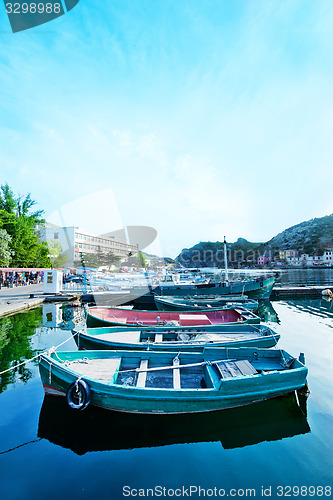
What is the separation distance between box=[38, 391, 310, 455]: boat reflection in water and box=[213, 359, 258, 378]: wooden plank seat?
3.71ft

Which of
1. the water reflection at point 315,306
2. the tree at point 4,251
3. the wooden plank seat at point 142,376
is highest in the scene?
the tree at point 4,251

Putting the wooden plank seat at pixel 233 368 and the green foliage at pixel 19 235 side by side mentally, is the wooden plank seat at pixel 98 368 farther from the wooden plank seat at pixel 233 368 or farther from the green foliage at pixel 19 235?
the green foliage at pixel 19 235

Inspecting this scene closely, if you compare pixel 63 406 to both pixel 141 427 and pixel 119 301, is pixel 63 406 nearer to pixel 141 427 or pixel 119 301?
pixel 141 427

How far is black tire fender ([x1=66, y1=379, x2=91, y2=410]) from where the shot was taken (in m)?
6.16

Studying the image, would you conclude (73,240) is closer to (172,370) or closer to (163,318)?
(163,318)

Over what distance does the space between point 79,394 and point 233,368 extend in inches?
178

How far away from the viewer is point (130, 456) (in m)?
5.47

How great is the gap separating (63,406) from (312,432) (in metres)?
7.19

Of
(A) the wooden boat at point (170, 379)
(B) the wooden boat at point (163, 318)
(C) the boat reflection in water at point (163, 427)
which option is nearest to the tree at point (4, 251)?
(B) the wooden boat at point (163, 318)

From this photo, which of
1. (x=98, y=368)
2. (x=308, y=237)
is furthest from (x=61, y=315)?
(x=308, y=237)

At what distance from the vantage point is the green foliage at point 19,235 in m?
41.2

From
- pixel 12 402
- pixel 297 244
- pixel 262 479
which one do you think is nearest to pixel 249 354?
pixel 262 479

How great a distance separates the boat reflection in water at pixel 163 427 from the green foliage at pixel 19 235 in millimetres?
36701

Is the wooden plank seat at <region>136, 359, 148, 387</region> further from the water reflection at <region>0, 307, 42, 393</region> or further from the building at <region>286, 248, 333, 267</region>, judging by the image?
the building at <region>286, 248, 333, 267</region>
